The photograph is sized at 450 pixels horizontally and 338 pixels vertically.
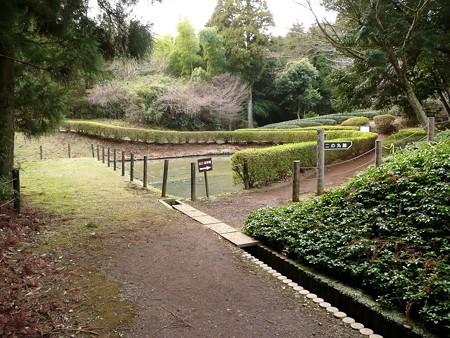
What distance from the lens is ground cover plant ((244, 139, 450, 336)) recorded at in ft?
9.33

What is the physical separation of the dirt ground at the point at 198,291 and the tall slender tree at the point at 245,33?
2593 centimetres

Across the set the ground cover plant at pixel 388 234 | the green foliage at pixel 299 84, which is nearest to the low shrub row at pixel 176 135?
the green foliage at pixel 299 84

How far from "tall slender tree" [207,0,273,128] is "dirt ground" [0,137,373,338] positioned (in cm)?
2593

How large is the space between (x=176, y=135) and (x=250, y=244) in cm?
1899

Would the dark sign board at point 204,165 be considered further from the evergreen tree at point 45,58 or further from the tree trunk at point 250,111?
the tree trunk at point 250,111

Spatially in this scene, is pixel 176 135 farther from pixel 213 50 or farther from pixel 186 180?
pixel 186 180

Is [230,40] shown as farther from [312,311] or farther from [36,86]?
[312,311]

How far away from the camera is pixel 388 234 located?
3717 mm

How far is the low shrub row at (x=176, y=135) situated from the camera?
2185 centimetres

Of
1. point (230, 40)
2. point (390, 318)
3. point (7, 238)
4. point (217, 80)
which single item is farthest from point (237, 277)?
point (230, 40)

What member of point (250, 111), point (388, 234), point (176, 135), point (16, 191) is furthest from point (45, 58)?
point (250, 111)

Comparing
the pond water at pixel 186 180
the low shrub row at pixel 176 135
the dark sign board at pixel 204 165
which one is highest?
the low shrub row at pixel 176 135

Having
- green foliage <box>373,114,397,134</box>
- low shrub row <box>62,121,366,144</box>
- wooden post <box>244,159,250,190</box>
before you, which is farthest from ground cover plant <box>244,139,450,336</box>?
low shrub row <box>62,121,366,144</box>

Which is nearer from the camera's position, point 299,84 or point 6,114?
point 6,114
